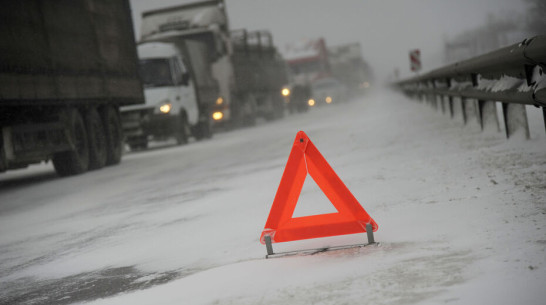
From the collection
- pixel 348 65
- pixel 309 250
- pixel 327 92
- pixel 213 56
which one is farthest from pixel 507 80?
pixel 348 65

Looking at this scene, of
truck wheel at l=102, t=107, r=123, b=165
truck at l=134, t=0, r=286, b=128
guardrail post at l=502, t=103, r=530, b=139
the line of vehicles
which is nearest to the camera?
guardrail post at l=502, t=103, r=530, b=139

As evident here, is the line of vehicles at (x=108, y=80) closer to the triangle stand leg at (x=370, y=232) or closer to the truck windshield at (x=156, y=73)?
the truck windshield at (x=156, y=73)

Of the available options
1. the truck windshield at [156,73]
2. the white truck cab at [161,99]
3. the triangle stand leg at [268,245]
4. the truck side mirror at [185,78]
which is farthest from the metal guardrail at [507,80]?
the truck windshield at [156,73]

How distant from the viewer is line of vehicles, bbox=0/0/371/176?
46.3 ft

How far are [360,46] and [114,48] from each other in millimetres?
71894

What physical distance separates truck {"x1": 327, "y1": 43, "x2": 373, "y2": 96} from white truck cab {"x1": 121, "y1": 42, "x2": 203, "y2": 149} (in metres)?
42.4

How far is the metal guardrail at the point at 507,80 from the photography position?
655cm

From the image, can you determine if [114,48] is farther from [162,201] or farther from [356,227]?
[356,227]

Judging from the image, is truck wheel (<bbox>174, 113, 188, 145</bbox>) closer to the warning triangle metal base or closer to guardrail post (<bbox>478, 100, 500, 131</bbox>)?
guardrail post (<bbox>478, 100, 500, 131</bbox>)

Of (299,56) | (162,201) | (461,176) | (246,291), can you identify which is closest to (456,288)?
(246,291)

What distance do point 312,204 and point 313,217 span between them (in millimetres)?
1975

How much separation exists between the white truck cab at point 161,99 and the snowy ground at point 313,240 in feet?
40.2

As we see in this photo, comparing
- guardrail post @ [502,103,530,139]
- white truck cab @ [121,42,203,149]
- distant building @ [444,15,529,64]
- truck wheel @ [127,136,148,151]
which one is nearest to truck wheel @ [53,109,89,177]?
white truck cab @ [121,42,203,149]

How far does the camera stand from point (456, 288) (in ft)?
11.7
